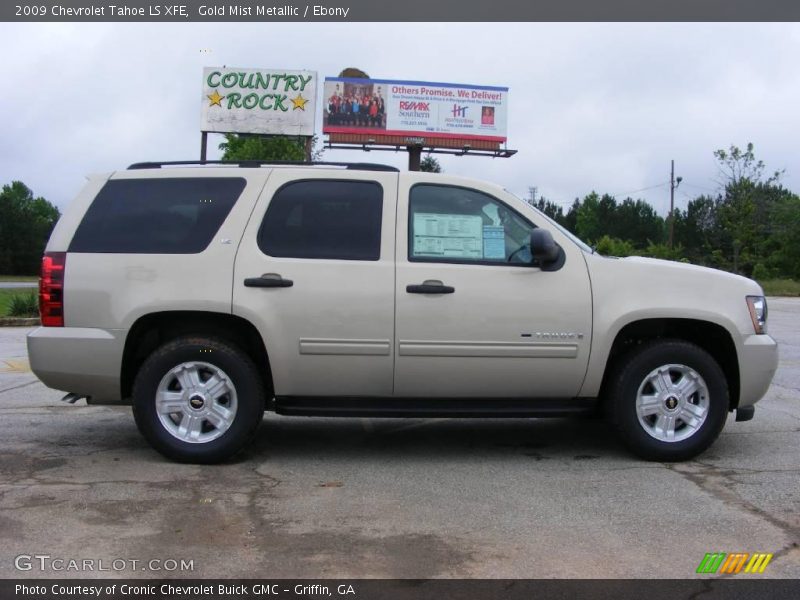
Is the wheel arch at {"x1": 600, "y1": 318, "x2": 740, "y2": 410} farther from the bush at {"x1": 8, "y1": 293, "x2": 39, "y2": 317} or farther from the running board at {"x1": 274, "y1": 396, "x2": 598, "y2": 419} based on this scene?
the bush at {"x1": 8, "y1": 293, "x2": 39, "y2": 317}

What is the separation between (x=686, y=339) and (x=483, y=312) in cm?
159

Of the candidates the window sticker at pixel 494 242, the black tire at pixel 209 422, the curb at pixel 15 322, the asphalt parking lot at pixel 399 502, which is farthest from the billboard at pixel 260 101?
the black tire at pixel 209 422

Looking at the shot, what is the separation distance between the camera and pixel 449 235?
17.3ft

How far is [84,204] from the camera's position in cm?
527

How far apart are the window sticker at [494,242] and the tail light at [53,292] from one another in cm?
280

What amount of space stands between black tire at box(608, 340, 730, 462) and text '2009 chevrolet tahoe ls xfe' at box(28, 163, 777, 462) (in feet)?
0.04

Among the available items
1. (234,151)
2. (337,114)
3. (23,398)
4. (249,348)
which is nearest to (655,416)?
(249,348)

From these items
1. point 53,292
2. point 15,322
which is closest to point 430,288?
point 53,292

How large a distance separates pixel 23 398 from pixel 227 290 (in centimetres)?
363

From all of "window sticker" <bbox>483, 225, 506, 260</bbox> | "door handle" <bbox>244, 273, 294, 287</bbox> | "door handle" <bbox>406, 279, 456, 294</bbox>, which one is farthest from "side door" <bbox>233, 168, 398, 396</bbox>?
"window sticker" <bbox>483, 225, 506, 260</bbox>

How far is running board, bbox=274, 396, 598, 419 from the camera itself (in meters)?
5.14

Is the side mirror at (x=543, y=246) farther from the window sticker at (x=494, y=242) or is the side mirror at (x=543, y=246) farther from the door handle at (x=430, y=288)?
the door handle at (x=430, y=288)

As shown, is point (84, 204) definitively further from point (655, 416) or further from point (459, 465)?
point (655, 416)

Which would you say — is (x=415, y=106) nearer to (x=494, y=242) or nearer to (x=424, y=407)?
(x=494, y=242)
